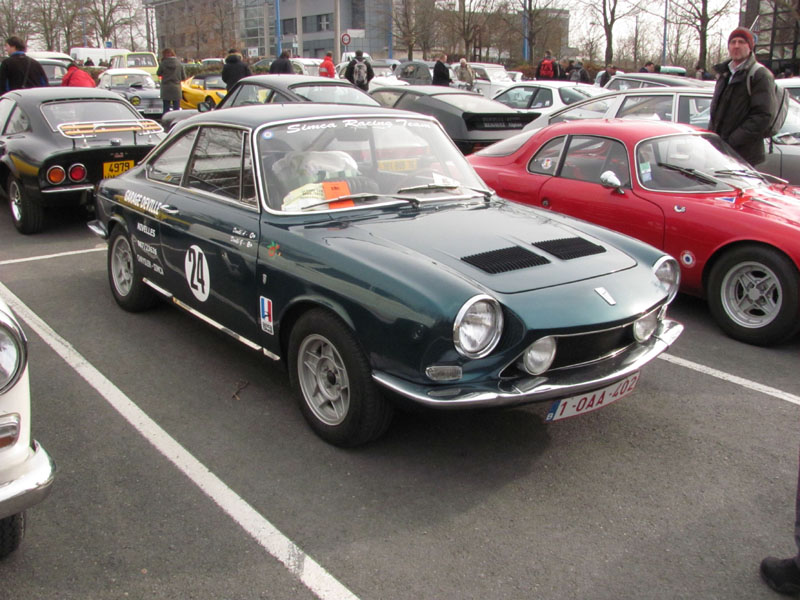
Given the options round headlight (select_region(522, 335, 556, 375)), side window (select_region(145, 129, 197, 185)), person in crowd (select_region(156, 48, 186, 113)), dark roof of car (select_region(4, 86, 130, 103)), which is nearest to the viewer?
round headlight (select_region(522, 335, 556, 375))

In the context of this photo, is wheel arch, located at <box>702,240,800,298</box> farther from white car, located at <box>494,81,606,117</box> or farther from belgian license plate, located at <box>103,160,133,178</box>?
white car, located at <box>494,81,606,117</box>

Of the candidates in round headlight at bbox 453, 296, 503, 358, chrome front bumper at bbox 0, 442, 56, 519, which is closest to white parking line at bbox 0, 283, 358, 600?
chrome front bumper at bbox 0, 442, 56, 519

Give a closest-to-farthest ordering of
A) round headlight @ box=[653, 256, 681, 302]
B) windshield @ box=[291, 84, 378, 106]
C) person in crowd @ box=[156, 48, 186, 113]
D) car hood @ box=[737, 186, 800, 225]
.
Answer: round headlight @ box=[653, 256, 681, 302], car hood @ box=[737, 186, 800, 225], windshield @ box=[291, 84, 378, 106], person in crowd @ box=[156, 48, 186, 113]

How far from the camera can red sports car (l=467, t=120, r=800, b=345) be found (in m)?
5.05

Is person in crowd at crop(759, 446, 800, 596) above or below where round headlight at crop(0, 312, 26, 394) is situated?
below

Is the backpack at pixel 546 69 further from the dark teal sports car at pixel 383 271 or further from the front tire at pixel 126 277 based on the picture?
the front tire at pixel 126 277

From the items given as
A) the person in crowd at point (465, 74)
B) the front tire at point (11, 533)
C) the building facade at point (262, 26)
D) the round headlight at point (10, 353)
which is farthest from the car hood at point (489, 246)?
the building facade at point (262, 26)

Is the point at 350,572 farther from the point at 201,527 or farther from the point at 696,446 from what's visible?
the point at 696,446

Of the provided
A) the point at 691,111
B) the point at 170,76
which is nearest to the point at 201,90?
the point at 170,76

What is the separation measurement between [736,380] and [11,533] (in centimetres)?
400

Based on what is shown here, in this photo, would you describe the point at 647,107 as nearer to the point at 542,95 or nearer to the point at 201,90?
the point at 542,95

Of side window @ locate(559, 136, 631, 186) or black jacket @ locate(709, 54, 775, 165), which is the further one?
black jacket @ locate(709, 54, 775, 165)

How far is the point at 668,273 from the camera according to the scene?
3.91 m

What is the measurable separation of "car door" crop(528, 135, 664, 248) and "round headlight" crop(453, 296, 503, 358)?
301 centimetres
